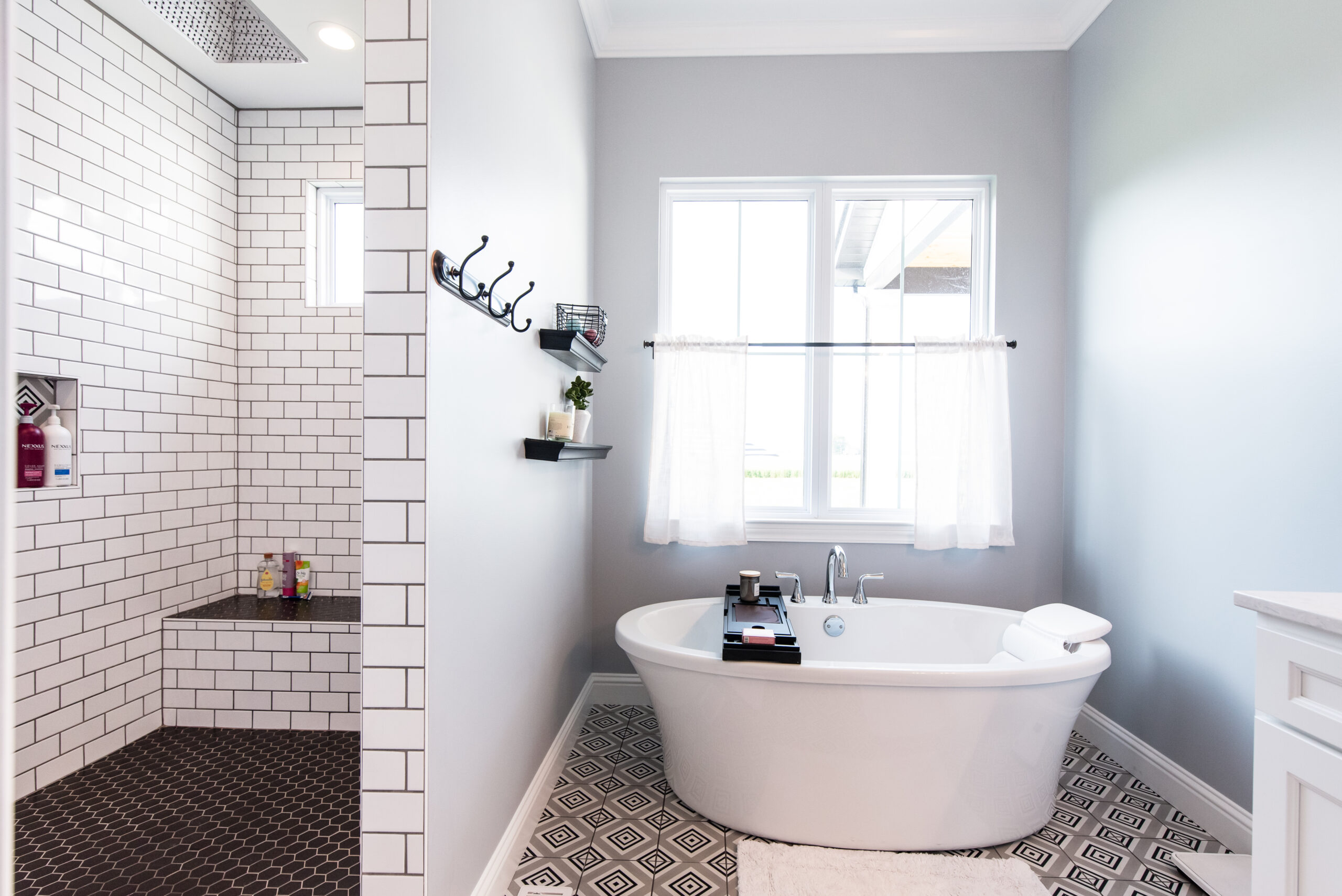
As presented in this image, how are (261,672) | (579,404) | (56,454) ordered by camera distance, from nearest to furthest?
Answer: (56,454) → (579,404) → (261,672)

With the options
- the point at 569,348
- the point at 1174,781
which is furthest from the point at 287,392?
the point at 1174,781

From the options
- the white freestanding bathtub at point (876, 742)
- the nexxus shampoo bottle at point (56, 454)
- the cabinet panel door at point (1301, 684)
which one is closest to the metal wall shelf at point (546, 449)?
the white freestanding bathtub at point (876, 742)

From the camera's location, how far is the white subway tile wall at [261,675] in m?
2.38

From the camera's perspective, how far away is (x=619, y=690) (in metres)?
2.93

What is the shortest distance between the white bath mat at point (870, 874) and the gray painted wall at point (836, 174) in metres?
1.18

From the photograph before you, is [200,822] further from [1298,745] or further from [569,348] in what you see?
[1298,745]

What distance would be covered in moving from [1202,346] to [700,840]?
219 cm

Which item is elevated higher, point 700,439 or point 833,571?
point 700,439

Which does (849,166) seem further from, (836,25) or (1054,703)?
(1054,703)

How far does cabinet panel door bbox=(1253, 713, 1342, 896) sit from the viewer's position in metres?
1.05

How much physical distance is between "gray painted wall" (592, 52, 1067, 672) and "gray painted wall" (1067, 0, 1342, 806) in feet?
0.40

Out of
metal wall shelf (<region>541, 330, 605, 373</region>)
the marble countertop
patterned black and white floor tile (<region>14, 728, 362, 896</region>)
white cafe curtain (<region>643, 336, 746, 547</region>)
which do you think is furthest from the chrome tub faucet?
patterned black and white floor tile (<region>14, 728, 362, 896</region>)

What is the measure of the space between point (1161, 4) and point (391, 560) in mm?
3056

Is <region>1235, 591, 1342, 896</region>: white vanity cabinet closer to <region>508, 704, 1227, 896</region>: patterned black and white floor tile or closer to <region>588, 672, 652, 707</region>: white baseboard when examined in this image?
<region>508, 704, 1227, 896</region>: patterned black and white floor tile
